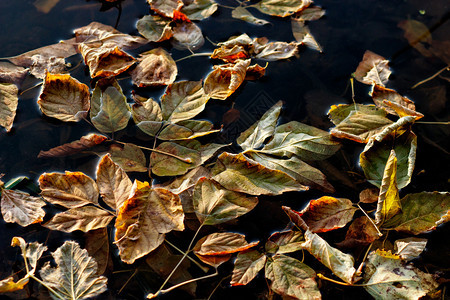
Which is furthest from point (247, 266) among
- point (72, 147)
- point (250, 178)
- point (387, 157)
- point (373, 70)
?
point (373, 70)

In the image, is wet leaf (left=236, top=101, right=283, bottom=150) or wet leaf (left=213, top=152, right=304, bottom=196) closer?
wet leaf (left=213, top=152, right=304, bottom=196)

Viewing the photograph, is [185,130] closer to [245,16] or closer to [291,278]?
[291,278]

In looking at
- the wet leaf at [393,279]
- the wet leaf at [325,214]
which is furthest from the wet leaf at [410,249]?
the wet leaf at [325,214]

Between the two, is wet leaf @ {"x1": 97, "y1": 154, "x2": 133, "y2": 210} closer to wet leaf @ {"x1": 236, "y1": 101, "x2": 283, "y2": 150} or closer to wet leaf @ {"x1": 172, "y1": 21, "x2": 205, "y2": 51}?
wet leaf @ {"x1": 236, "y1": 101, "x2": 283, "y2": 150}

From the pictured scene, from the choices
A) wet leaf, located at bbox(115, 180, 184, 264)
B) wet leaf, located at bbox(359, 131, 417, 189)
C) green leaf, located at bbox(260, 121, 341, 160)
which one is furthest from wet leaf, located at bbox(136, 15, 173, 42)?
wet leaf, located at bbox(359, 131, 417, 189)

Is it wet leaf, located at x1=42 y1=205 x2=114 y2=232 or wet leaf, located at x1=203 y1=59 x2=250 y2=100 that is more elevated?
wet leaf, located at x1=203 y1=59 x2=250 y2=100
